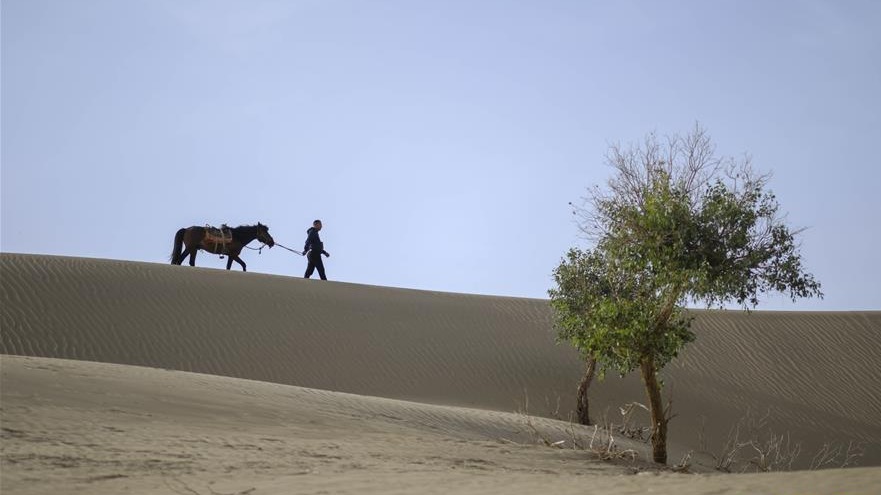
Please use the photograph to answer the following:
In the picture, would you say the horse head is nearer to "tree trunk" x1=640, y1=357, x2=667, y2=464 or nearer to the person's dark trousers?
the person's dark trousers

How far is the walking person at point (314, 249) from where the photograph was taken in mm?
26172

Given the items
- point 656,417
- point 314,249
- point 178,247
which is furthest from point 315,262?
point 656,417

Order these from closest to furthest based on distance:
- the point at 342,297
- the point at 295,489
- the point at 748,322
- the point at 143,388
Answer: the point at 295,489 < the point at 143,388 < the point at 342,297 < the point at 748,322

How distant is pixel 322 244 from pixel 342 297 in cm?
311

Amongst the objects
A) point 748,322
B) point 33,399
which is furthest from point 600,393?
point 33,399

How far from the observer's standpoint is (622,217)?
13312mm

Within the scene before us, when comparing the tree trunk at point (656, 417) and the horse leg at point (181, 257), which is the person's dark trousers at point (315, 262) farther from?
the tree trunk at point (656, 417)

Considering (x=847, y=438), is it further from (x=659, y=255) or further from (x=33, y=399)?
(x=33, y=399)

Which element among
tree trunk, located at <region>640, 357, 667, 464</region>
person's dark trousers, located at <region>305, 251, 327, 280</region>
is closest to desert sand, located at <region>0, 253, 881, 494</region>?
tree trunk, located at <region>640, 357, 667, 464</region>

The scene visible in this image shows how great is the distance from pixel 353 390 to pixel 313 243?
553 cm

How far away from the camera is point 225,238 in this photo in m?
27.7

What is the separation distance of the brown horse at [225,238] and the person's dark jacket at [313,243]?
2013 mm

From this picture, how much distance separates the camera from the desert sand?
26.3 ft

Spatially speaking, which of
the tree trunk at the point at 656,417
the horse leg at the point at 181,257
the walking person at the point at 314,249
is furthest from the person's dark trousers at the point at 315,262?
the tree trunk at the point at 656,417
